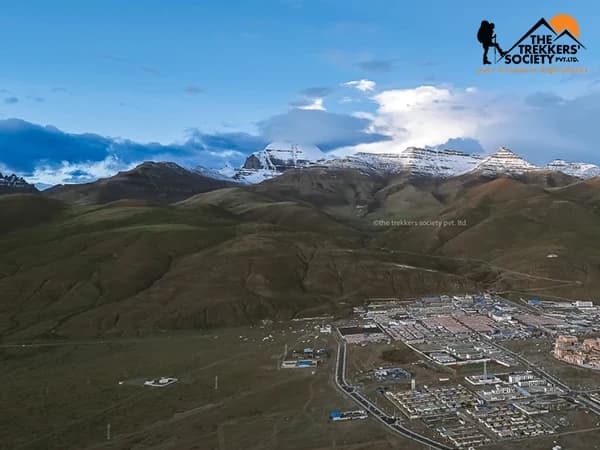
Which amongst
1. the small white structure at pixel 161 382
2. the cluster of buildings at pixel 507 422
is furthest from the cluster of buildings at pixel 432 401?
the small white structure at pixel 161 382

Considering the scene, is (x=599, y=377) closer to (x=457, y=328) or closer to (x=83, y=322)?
(x=457, y=328)

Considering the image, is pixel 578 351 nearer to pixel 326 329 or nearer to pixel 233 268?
pixel 326 329

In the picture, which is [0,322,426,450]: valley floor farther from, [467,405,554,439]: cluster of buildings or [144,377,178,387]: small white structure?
[467,405,554,439]: cluster of buildings

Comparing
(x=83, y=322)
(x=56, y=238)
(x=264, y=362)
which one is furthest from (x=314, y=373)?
(x=56, y=238)

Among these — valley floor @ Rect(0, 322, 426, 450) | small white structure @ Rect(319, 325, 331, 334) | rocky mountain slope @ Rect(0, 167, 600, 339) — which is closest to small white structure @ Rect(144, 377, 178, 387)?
valley floor @ Rect(0, 322, 426, 450)

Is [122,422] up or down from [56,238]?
down

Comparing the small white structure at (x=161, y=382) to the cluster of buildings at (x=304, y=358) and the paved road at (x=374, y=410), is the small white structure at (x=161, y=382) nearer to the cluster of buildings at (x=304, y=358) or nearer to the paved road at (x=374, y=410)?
the cluster of buildings at (x=304, y=358)
